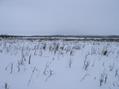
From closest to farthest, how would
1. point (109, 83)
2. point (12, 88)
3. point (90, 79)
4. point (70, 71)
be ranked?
point (12, 88), point (109, 83), point (90, 79), point (70, 71)

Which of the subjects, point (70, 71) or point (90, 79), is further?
point (70, 71)

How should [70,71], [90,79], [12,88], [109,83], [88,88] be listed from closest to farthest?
[12,88] < [88,88] < [109,83] < [90,79] < [70,71]

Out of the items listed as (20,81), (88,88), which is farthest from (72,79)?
(20,81)

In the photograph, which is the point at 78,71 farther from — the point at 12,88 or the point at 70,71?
the point at 12,88

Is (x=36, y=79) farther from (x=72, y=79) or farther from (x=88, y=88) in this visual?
(x=88, y=88)

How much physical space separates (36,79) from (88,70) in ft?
3.95

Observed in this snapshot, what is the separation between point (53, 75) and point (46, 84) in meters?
0.46

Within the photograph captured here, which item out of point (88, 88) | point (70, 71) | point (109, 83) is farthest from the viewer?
point (70, 71)

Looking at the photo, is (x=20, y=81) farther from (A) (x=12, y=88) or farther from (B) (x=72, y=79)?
(B) (x=72, y=79)

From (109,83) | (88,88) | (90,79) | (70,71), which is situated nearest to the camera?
(88,88)

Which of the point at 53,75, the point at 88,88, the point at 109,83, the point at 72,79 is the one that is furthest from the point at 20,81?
the point at 109,83

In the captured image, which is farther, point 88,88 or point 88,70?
point 88,70

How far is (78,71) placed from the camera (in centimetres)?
336

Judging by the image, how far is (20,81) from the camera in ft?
8.61
